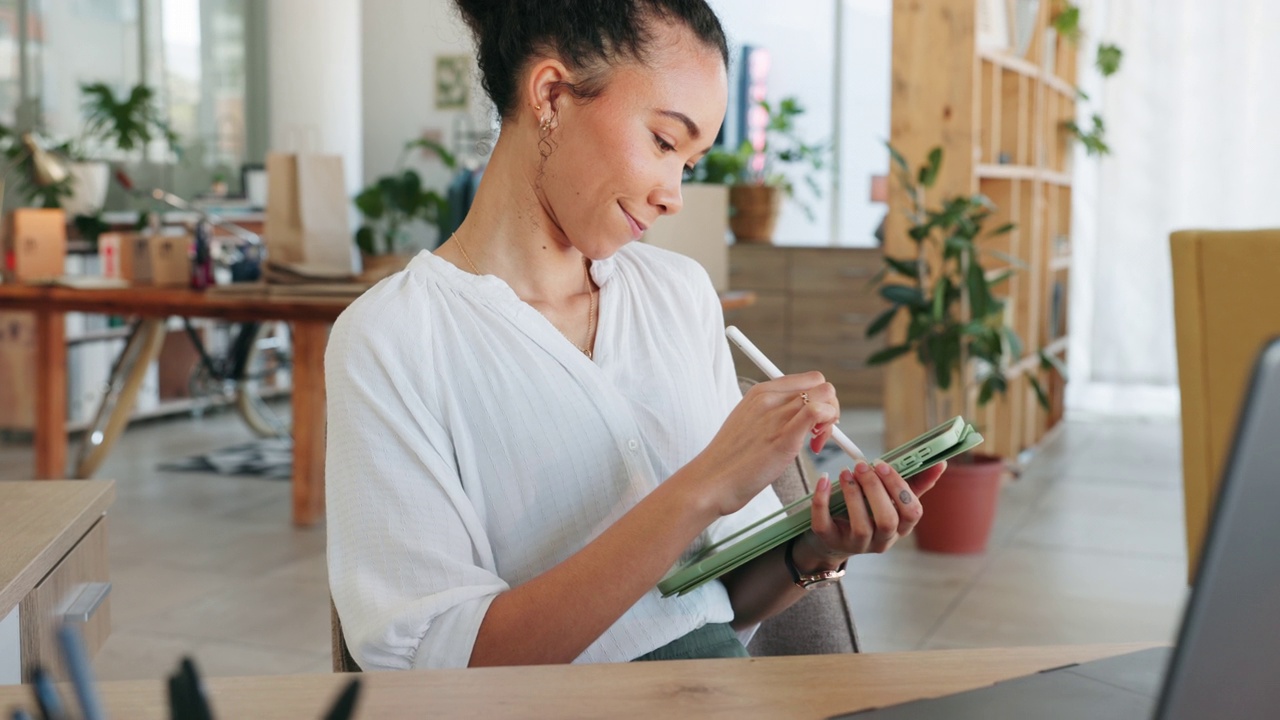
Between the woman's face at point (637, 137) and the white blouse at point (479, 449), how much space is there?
0.11m

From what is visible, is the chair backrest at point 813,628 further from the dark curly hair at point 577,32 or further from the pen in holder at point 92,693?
the pen in holder at point 92,693

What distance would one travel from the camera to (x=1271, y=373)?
0.40 meters

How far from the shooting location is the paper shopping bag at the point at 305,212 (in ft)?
13.2

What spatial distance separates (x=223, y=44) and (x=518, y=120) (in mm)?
7321

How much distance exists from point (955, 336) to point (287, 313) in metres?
1.98

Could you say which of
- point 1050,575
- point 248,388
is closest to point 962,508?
point 1050,575

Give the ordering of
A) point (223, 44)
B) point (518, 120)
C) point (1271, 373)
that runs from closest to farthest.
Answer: point (1271, 373) < point (518, 120) < point (223, 44)

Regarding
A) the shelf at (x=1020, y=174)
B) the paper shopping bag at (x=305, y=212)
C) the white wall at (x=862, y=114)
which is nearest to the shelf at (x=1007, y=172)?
the shelf at (x=1020, y=174)

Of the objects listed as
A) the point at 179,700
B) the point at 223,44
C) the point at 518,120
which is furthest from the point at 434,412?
the point at 223,44

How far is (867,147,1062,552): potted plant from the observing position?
364cm

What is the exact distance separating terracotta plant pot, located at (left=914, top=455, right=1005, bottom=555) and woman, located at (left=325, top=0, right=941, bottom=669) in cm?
240

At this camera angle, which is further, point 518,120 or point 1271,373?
point 518,120

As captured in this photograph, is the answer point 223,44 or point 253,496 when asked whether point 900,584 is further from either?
point 223,44

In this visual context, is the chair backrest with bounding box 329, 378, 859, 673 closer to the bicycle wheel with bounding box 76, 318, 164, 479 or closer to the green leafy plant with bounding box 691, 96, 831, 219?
the bicycle wheel with bounding box 76, 318, 164, 479
